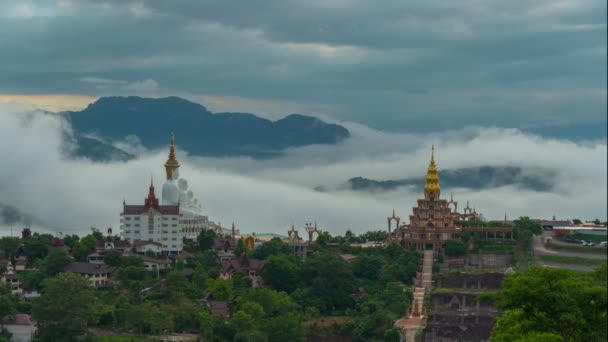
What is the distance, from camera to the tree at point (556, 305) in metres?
25.2

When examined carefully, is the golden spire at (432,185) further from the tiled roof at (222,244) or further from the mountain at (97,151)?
the mountain at (97,151)

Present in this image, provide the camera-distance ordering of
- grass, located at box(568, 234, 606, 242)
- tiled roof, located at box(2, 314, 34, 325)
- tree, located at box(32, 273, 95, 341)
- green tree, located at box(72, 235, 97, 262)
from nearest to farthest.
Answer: tree, located at box(32, 273, 95, 341) → tiled roof, located at box(2, 314, 34, 325) → green tree, located at box(72, 235, 97, 262) → grass, located at box(568, 234, 606, 242)

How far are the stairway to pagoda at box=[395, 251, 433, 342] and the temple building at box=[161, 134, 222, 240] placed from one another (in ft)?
38.6

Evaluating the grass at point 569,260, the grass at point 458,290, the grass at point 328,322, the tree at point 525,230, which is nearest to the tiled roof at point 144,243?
the grass at point 328,322

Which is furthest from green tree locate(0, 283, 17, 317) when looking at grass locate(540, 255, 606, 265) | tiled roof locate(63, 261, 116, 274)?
grass locate(540, 255, 606, 265)

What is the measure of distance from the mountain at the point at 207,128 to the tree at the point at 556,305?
6856cm

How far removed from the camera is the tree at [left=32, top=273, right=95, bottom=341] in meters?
42.2

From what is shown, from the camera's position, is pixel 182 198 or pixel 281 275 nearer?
pixel 281 275

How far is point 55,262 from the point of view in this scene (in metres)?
48.9

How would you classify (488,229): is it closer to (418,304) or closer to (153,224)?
(418,304)

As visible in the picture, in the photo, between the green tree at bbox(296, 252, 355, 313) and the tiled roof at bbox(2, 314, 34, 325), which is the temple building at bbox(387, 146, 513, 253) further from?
the tiled roof at bbox(2, 314, 34, 325)

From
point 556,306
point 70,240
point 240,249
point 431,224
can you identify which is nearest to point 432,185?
point 431,224

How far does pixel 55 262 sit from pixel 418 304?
13492 mm

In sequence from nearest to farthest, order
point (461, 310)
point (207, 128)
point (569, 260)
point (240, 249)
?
point (461, 310), point (569, 260), point (240, 249), point (207, 128)
